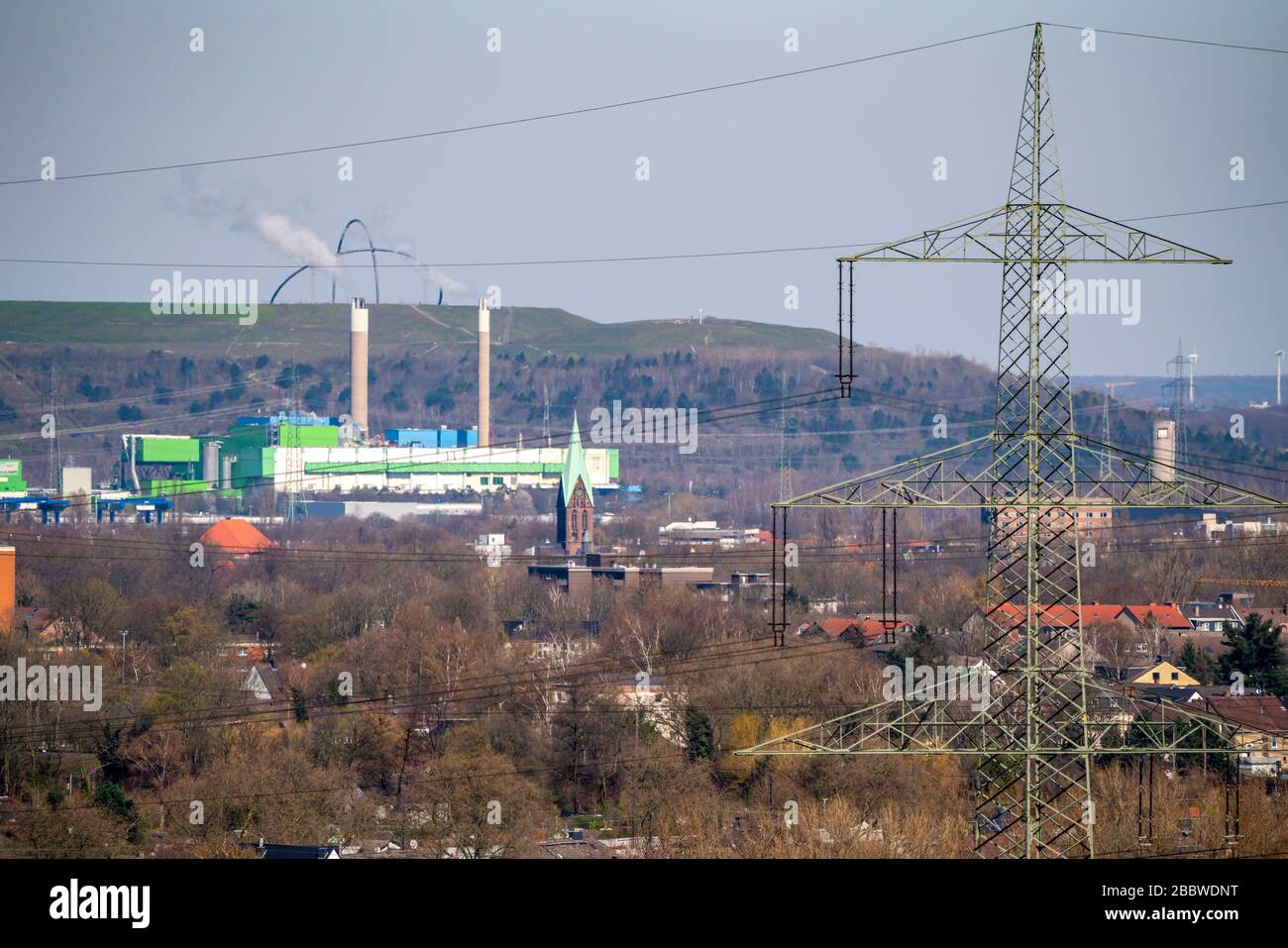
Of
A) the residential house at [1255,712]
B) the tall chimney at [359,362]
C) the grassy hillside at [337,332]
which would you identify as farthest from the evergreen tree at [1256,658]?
the grassy hillside at [337,332]

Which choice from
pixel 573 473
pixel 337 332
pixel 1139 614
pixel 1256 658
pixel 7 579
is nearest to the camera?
pixel 1256 658

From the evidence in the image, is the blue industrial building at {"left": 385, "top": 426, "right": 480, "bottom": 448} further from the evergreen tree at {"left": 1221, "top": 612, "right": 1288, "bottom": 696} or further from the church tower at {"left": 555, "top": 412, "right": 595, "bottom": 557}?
the evergreen tree at {"left": 1221, "top": 612, "right": 1288, "bottom": 696}

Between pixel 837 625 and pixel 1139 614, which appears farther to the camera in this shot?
pixel 1139 614

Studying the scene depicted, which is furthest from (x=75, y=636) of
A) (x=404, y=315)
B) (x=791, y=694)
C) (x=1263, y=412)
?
(x=404, y=315)

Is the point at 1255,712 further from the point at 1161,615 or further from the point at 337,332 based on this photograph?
the point at 337,332

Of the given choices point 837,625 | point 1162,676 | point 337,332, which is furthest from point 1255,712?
point 337,332
